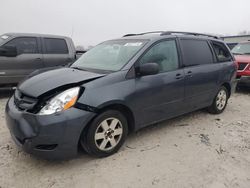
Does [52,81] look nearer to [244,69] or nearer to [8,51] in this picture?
[8,51]

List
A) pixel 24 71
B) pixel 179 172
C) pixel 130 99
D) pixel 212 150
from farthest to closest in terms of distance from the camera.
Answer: pixel 24 71, pixel 212 150, pixel 130 99, pixel 179 172

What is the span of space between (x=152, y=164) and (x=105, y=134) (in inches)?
27.9

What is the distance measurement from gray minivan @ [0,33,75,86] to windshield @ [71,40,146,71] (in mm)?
2631

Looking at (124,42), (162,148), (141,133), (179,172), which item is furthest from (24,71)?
(179,172)

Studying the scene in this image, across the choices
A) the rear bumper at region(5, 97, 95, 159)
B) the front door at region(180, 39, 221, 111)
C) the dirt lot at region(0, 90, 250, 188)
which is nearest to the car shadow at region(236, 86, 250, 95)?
the front door at region(180, 39, 221, 111)

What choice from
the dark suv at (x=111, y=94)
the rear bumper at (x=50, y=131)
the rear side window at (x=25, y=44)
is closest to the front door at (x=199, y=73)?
the dark suv at (x=111, y=94)

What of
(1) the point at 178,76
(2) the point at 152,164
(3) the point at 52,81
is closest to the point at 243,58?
(1) the point at 178,76

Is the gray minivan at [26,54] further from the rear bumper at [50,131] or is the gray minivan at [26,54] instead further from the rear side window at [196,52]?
the rear side window at [196,52]

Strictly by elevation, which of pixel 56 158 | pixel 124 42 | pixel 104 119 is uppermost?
pixel 124 42

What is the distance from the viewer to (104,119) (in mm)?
2662

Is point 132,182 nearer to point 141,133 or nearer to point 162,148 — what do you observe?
point 162,148

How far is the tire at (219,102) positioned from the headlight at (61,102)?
323 centimetres

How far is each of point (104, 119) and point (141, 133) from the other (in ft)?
3.76

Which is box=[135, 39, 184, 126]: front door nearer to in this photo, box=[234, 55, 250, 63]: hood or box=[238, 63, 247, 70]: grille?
box=[238, 63, 247, 70]: grille
